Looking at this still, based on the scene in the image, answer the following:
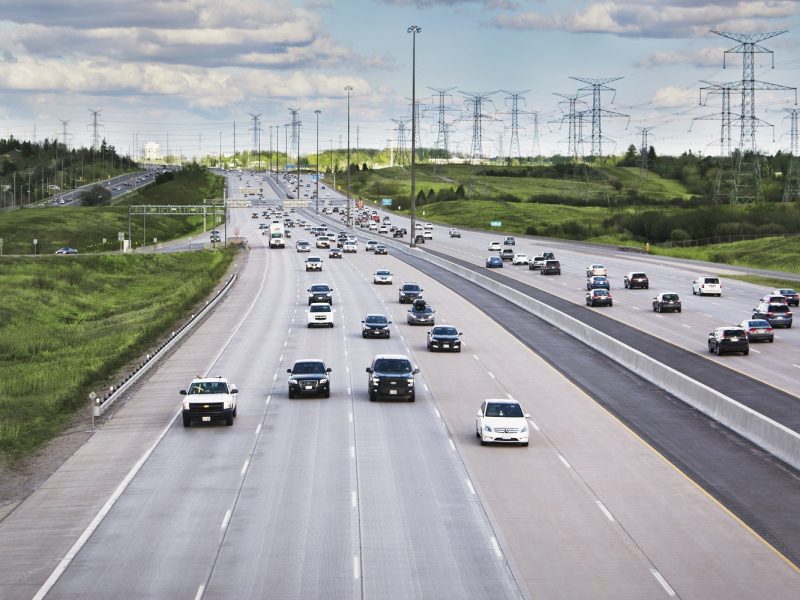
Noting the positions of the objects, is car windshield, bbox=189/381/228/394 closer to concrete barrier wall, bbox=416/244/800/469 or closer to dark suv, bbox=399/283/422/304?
concrete barrier wall, bbox=416/244/800/469

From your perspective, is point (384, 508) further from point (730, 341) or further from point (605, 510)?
point (730, 341)

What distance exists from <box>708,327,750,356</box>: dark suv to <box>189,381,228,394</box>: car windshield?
972 inches

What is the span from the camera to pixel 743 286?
95.8 meters

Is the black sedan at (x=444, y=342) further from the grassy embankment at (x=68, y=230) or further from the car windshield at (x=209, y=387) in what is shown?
the grassy embankment at (x=68, y=230)

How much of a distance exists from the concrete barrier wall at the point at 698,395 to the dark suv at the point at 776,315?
10.9m

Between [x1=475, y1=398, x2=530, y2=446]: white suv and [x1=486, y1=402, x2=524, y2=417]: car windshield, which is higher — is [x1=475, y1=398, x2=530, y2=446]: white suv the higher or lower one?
the lower one

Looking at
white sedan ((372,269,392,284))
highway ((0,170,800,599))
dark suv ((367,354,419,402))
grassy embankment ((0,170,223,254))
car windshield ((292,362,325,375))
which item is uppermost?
grassy embankment ((0,170,223,254))

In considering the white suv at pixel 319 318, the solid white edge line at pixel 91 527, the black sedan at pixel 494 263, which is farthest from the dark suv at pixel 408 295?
the solid white edge line at pixel 91 527

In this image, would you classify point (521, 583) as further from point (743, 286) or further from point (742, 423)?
point (743, 286)

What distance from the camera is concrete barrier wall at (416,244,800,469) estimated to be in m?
34.0

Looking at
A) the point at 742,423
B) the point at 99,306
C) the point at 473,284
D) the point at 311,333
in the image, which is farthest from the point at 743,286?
the point at 742,423

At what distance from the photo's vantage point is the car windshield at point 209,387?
38.7 metres

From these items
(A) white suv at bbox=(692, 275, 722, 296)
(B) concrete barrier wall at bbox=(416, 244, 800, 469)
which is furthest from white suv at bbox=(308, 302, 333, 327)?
(A) white suv at bbox=(692, 275, 722, 296)

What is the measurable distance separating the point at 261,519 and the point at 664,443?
45.8 feet
